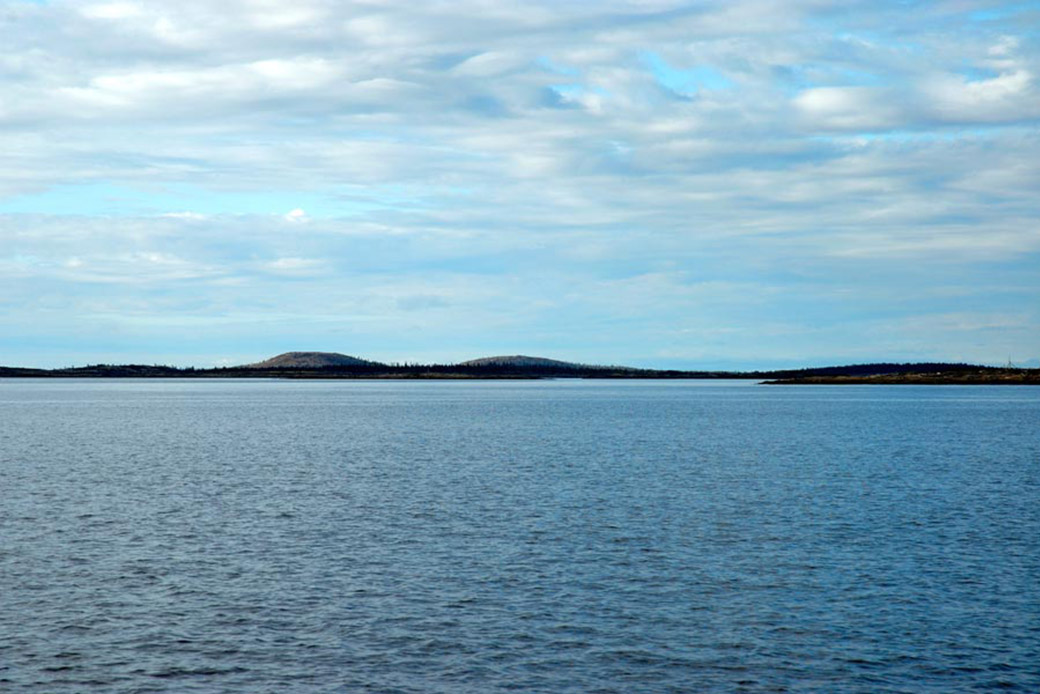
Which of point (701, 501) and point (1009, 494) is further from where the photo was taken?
point (1009, 494)

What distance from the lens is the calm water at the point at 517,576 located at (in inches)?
880

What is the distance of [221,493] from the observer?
50500 mm

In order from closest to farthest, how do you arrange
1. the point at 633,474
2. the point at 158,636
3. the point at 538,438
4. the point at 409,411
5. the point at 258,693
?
1. the point at 258,693
2. the point at 158,636
3. the point at 633,474
4. the point at 538,438
5. the point at 409,411

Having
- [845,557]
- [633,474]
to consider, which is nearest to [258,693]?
[845,557]

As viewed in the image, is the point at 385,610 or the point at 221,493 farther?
the point at 221,493

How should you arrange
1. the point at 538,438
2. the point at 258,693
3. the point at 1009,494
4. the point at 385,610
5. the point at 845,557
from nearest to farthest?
the point at 258,693
the point at 385,610
the point at 845,557
the point at 1009,494
the point at 538,438

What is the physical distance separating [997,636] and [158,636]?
61.2 ft

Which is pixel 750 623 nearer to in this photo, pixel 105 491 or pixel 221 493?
pixel 221 493

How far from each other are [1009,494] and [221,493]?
36294mm

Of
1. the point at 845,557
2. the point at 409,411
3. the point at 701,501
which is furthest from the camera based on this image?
the point at 409,411

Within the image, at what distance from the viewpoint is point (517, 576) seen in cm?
3081

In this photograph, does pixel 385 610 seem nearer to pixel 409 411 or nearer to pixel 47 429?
pixel 47 429

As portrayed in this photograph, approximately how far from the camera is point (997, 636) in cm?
2481

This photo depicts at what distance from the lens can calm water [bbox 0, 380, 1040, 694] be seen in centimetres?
2236
